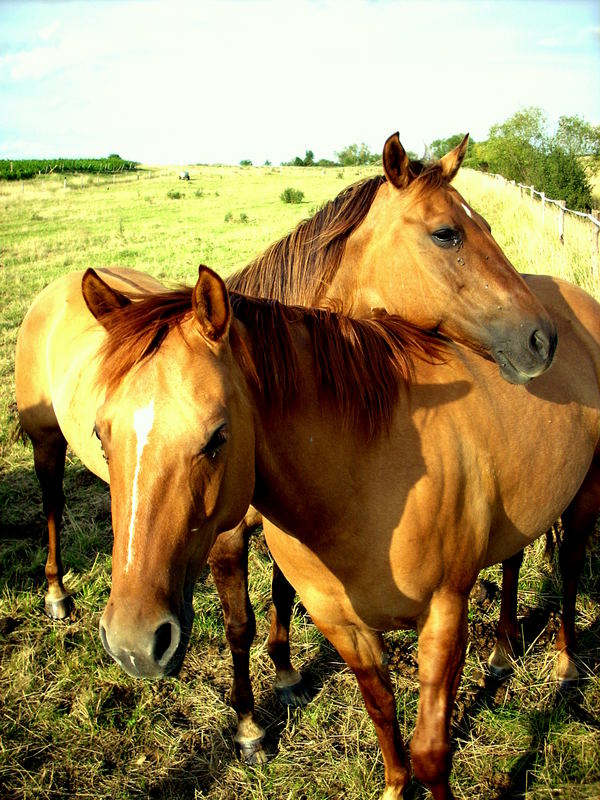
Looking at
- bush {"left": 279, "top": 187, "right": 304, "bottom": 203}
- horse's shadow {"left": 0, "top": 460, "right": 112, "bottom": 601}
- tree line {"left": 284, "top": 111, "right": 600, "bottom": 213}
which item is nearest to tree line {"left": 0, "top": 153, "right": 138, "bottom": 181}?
bush {"left": 279, "top": 187, "right": 304, "bottom": 203}

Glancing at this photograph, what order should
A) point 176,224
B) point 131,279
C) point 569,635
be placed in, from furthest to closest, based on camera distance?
point 176,224 < point 131,279 < point 569,635

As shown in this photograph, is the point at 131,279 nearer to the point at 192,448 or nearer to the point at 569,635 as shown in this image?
the point at 192,448

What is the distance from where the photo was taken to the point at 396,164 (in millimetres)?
2824

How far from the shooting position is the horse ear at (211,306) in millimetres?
1530

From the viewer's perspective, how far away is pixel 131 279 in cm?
404

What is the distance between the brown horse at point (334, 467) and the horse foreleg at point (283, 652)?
71cm

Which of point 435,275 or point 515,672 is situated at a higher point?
point 435,275

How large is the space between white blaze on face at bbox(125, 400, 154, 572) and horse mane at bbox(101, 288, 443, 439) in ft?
0.53

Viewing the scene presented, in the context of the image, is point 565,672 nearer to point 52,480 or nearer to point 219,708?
point 219,708

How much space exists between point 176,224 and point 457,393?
20.4 metres

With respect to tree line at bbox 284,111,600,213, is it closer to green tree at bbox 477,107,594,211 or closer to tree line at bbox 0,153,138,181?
green tree at bbox 477,107,594,211

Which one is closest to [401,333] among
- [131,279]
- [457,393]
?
[457,393]

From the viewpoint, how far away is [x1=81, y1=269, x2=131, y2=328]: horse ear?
1.75 m

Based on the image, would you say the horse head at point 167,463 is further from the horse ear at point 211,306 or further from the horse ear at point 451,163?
the horse ear at point 451,163
